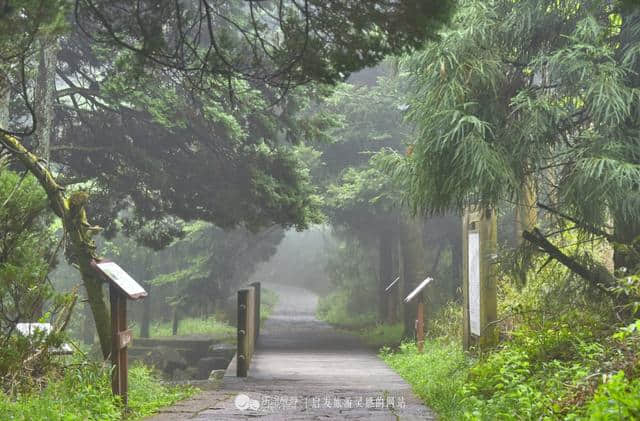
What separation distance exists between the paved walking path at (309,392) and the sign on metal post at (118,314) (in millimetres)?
499

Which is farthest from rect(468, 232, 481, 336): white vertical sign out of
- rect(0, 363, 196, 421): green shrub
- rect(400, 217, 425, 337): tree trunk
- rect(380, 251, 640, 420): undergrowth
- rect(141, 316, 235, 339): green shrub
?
rect(141, 316, 235, 339): green shrub

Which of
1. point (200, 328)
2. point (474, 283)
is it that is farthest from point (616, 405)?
point (200, 328)

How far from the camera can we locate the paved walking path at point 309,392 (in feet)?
25.0

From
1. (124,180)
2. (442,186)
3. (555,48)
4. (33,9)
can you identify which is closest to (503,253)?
(442,186)

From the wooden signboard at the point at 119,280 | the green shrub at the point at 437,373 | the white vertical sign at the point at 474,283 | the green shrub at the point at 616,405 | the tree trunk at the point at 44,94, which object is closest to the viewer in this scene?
the green shrub at the point at 616,405

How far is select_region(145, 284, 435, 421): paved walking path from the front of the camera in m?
7.61

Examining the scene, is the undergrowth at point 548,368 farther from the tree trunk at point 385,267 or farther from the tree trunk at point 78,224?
the tree trunk at point 385,267

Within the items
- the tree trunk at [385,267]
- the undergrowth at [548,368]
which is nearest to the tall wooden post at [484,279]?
the undergrowth at [548,368]

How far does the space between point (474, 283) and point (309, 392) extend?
8.09 feet

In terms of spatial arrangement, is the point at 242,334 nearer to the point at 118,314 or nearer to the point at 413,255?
the point at 118,314

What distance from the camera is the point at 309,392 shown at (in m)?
9.16

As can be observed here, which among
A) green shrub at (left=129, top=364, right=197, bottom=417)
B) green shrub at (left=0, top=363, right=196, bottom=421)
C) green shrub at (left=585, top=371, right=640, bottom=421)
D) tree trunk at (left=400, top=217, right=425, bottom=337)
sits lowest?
green shrub at (left=129, top=364, right=197, bottom=417)

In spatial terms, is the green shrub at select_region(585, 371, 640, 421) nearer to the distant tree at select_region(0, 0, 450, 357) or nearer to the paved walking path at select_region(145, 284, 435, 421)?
the distant tree at select_region(0, 0, 450, 357)

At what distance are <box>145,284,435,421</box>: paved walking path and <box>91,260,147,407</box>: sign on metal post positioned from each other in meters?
0.50
